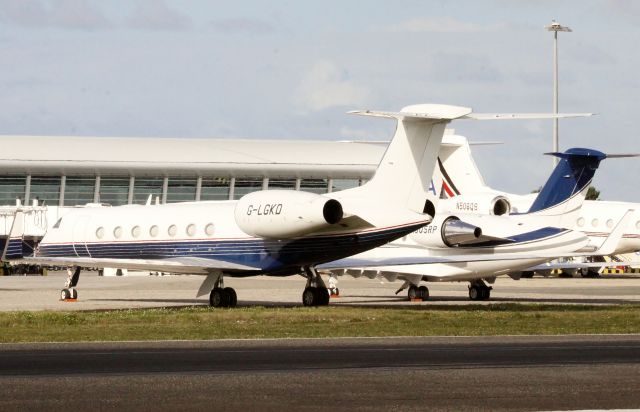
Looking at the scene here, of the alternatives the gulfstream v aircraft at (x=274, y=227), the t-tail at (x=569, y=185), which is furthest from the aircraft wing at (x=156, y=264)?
the t-tail at (x=569, y=185)

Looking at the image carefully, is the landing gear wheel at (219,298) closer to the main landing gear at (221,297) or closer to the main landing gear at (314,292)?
the main landing gear at (221,297)

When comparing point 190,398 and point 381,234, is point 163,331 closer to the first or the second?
point 381,234

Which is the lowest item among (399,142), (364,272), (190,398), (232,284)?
(232,284)

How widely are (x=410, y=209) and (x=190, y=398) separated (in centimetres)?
1864

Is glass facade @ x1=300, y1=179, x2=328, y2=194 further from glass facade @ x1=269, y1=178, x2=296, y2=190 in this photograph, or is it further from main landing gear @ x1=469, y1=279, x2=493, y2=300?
main landing gear @ x1=469, y1=279, x2=493, y2=300

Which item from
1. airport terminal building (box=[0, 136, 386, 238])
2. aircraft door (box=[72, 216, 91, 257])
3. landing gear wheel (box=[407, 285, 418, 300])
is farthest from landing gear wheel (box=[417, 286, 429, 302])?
airport terminal building (box=[0, 136, 386, 238])

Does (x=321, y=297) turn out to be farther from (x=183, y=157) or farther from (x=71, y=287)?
(x=183, y=157)

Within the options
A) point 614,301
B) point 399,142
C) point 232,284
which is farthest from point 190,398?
point 232,284

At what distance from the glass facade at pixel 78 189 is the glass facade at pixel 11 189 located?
3663 mm

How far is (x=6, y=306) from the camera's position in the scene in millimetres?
36938

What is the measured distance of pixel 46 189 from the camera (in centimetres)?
10200

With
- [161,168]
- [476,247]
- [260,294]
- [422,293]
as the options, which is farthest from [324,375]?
[161,168]

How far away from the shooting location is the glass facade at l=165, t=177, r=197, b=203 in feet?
343

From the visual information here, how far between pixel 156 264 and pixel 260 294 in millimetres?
12064
